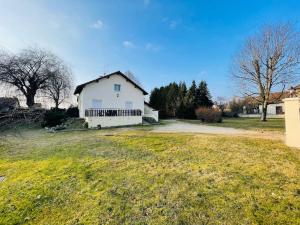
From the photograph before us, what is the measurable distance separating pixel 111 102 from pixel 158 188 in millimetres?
17941

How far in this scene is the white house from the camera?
1667 centimetres

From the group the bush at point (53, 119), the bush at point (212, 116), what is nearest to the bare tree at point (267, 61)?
the bush at point (212, 116)

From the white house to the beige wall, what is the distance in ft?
45.3

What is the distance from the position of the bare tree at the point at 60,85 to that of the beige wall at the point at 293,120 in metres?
27.6

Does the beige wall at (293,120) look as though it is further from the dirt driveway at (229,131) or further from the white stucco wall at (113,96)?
the white stucco wall at (113,96)

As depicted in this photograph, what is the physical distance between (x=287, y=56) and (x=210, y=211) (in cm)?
2388

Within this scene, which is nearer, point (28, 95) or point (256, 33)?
point (256, 33)

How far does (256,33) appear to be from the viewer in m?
21.1

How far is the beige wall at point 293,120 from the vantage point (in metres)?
5.85

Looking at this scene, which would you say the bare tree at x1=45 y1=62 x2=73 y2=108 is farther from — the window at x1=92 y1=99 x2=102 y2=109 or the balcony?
the balcony

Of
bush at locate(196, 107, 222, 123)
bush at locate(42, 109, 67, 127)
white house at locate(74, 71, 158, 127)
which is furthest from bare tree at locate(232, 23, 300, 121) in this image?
bush at locate(42, 109, 67, 127)

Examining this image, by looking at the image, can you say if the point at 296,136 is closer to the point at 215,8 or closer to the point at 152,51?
the point at 215,8

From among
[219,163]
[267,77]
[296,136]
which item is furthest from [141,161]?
[267,77]

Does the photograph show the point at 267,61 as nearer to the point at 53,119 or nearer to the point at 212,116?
the point at 212,116
